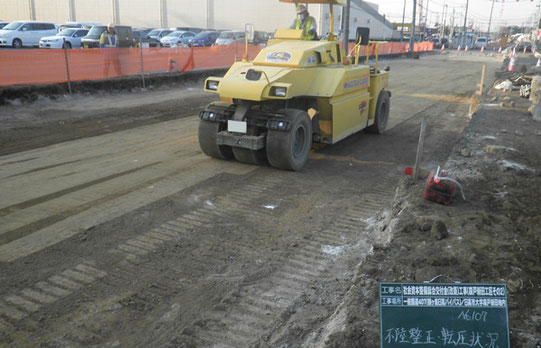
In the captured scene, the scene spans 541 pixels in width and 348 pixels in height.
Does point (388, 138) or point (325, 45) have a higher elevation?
point (325, 45)

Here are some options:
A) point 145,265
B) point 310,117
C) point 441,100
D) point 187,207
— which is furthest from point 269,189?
point 441,100

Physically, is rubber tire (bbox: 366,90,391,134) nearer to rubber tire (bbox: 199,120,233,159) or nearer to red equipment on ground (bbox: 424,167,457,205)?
rubber tire (bbox: 199,120,233,159)

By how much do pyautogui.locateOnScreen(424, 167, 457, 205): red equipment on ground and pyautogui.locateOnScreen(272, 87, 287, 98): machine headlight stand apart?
8.72ft

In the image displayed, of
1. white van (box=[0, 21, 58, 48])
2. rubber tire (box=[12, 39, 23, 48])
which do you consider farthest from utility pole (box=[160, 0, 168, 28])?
rubber tire (box=[12, 39, 23, 48])

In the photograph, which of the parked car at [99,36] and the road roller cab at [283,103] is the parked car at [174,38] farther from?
the road roller cab at [283,103]

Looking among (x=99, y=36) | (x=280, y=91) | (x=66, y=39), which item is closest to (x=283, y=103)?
(x=280, y=91)

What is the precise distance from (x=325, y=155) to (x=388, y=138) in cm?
254

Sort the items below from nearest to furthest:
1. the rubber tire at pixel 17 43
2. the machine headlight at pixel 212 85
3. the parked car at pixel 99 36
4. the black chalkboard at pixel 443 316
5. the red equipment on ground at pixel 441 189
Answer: the black chalkboard at pixel 443 316
the red equipment on ground at pixel 441 189
the machine headlight at pixel 212 85
the parked car at pixel 99 36
the rubber tire at pixel 17 43

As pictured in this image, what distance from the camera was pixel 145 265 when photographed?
4.89m

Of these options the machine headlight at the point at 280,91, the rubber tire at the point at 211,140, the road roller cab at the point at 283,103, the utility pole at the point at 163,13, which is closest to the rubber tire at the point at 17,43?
the road roller cab at the point at 283,103

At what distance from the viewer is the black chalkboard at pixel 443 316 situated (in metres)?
2.73

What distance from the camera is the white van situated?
26931 mm

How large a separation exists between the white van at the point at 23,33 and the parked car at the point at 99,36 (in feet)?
12.1

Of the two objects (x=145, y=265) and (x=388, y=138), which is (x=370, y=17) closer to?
(x=388, y=138)
